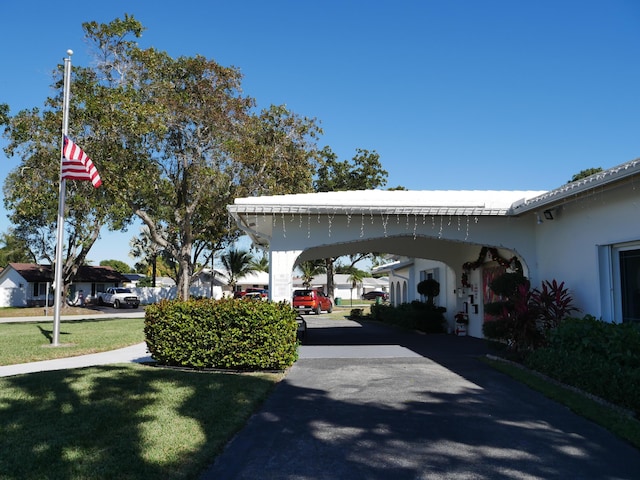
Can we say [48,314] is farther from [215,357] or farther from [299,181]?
[215,357]

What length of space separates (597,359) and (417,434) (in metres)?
3.10

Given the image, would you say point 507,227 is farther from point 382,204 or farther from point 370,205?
point 370,205

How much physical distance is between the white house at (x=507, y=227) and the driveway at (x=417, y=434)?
8.94ft

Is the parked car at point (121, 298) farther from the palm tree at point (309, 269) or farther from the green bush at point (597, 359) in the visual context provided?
the green bush at point (597, 359)

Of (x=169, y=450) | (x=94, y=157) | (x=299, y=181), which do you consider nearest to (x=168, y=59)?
(x=94, y=157)

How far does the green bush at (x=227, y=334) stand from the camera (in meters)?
9.22

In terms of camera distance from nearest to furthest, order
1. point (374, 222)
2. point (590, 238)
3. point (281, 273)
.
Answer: point (590, 238)
point (281, 273)
point (374, 222)

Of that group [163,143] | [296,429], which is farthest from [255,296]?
[296,429]

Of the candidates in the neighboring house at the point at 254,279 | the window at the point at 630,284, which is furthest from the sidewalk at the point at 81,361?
the neighboring house at the point at 254,279

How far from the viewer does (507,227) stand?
1209cm

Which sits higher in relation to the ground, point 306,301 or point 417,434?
point 306,301

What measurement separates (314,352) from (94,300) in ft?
135

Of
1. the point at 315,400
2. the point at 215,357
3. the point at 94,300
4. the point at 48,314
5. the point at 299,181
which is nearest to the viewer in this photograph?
the point at 315,400

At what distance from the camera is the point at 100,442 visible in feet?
16.9
